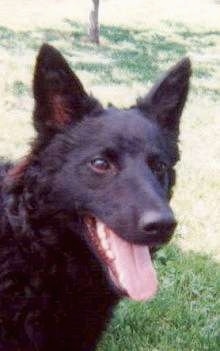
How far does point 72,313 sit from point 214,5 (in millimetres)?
32753

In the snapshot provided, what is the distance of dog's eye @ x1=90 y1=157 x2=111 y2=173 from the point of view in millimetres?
3975

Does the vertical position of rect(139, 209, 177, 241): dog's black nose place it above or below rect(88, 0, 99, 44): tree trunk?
above

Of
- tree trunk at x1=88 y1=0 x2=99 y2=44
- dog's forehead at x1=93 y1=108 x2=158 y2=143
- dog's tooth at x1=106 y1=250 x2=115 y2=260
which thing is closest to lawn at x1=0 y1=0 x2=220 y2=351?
tree trunk at x1=88 y1=0 x2=99 y2=44

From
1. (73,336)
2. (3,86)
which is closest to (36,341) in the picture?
(73,336)

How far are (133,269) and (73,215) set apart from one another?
1.52ft

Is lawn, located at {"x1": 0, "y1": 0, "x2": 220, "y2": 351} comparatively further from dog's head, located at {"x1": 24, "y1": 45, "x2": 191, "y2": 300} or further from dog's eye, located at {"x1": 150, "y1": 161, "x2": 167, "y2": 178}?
dog's eye, located at {"x1": 150, "y1": 161, "x2": 167, "y2": 178}

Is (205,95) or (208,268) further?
(205,95)

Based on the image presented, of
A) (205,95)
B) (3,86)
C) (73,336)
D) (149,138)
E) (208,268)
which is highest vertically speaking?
(149,138)

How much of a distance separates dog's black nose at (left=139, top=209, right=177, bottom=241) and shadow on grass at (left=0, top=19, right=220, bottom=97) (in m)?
11.2

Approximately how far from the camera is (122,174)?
13.1 feet

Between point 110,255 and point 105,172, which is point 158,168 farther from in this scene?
point 110,255

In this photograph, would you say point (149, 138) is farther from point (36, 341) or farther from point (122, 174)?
point (36, 341)

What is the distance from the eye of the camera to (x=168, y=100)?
174 inches

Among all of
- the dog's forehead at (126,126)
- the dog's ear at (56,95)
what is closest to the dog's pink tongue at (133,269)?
the dog's forehead at (126,126)
